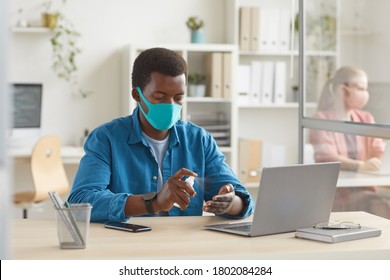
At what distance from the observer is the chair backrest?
4.80 meters

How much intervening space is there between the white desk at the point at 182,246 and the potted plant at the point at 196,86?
130 inches

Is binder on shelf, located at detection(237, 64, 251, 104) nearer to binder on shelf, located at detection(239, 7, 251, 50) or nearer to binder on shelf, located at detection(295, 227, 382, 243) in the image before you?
binder on shelf, located at detection(239, 7, 251, 50)

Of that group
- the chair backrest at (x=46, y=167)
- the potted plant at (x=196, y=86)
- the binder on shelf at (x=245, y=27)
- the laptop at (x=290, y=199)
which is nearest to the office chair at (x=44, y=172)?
the chair backrest at (x=46, y=167)

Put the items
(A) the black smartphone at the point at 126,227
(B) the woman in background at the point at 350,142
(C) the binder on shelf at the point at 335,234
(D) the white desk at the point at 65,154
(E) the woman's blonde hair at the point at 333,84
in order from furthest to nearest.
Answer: (D) the white desk at the point at 65,154
(E) the woman's blonde hair at the point at 333,84
(B) the woman in background at the point at 350,142
(A) the black smartphone at the point at 126,227
(C) the binder on shelf at the point at 335,234

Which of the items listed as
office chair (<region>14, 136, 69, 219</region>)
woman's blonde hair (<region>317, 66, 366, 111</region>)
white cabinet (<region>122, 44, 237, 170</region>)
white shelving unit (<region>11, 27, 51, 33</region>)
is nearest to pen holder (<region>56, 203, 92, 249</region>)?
woman's blonde hair (<region>317, 66, 366, 111</region>)

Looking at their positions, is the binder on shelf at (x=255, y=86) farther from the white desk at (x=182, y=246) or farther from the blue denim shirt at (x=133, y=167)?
the white desk at (x=182, y=246)

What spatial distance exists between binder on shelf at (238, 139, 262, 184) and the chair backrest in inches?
55.1

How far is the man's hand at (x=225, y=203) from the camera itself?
2.31 m

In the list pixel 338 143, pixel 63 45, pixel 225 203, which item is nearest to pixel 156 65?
pixel 225 203

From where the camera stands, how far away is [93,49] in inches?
218

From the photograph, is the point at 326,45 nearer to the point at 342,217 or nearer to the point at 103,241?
the point at 342,217

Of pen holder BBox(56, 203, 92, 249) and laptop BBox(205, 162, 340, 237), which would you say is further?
laptop BBox(205, 162, 340, 237)

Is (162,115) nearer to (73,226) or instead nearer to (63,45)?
(73,226)
